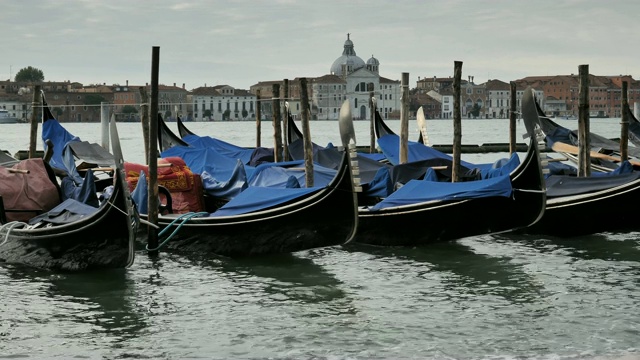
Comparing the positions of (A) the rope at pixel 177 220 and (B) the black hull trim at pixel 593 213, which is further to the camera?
(B) the black hull trim at pixel 593 213

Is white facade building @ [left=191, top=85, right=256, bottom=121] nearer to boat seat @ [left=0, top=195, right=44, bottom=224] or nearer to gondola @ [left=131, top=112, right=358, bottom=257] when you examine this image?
boat seat @ [left=0, top=195, right=44, bottom=224]

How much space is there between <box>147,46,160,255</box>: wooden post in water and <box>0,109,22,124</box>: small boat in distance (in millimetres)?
55898

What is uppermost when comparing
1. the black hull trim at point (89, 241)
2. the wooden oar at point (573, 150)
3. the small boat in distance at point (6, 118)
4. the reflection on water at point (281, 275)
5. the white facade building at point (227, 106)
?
the white facade building at point (227, 106)

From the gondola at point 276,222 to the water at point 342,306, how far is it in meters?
0.13

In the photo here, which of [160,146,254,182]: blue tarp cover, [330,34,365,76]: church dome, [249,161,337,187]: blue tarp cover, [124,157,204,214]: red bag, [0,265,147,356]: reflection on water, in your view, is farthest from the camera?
[330,34,365,76]: church dome

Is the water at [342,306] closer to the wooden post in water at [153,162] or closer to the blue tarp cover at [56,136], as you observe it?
the wooden post in water at [153,162]

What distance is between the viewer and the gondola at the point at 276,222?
5.97 metres

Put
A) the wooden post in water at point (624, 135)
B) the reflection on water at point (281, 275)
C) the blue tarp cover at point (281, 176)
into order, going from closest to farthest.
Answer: the reflection on water at point (281, 275) < the blue tarp cover at point (281, 176) < the wooden post in water at point (624, 135)

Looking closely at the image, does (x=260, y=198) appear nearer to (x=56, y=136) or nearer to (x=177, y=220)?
(x=177, y=220)

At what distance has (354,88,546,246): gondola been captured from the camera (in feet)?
21.1

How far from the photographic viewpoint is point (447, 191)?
6492mm

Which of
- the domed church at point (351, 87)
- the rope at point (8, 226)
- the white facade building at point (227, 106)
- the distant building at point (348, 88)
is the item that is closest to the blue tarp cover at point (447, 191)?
the rope at point (8, 226)

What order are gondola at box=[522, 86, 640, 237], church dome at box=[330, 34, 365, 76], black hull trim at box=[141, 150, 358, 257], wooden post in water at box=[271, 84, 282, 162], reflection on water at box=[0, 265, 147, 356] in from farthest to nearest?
church dome at box=[330, 34, 365, 76]
wooden post in water at box=[271, 84, 282, 162]
gondola at box=[522, 86, 640, 237]
black hull trim at box=[141, 150, 358, 257]
reflection on water at box=[0, 265, 147, 356]

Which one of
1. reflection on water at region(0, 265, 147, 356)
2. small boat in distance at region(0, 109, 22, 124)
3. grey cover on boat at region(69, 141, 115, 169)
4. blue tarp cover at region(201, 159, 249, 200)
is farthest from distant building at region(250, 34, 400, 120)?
reflection on water at region(0, 265, 147, 356)
